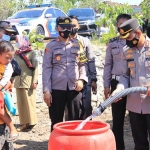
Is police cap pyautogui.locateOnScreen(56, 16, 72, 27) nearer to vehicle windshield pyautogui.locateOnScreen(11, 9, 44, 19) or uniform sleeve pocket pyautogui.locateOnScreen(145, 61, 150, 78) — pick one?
uniform sleeve pocket pyautogui.locateOnScreen(145, 61, 150, 78)

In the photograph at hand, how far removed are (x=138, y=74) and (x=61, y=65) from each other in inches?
46.8

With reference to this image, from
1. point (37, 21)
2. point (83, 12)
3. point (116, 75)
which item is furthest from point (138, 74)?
point (83, 12)

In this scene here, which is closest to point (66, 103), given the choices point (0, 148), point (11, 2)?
point (0, 148)

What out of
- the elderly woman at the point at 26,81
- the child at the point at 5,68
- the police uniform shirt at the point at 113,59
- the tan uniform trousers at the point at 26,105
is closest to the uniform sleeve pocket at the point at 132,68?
the police uniform shirt at the point at 113,59

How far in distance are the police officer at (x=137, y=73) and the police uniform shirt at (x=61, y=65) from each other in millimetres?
876

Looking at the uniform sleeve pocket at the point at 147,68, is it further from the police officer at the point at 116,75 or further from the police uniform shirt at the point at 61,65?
the police uniform shirt at the point at 61,65

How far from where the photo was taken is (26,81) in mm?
6215

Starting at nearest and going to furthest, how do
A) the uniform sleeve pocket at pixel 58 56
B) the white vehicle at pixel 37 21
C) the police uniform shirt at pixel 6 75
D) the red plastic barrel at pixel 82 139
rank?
the red plastic barrel at pixel 82 139 → the police uniform shirt at pixel 6 75 → the uniform sleeve pocket at pixel 58 56 → the white vehicle at pixel 37 21

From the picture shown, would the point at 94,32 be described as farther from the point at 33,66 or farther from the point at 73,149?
the point at 73,149

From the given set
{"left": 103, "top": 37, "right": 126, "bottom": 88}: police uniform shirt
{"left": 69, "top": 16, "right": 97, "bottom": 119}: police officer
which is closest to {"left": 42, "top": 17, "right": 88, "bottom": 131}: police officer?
{"left": 69, "top": 16, "right": 97, "bottom": 119}: police officer

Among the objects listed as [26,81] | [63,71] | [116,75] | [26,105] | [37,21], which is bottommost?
[26,105]

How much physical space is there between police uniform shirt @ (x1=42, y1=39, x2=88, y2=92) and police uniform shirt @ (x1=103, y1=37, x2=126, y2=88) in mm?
323

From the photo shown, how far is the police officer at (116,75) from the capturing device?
4766 millimetres

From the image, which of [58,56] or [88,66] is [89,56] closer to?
[88,66]
